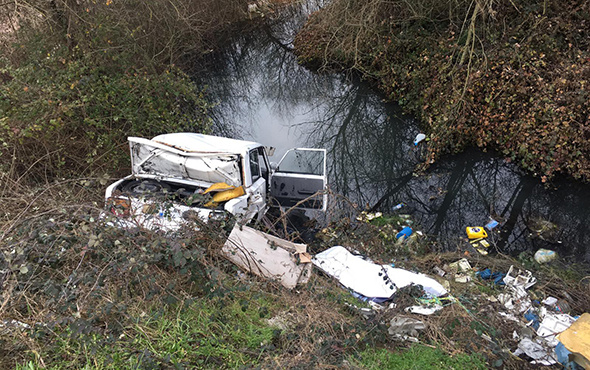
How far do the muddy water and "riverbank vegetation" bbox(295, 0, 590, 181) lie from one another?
607mm

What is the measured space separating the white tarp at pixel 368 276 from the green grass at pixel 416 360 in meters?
1.17

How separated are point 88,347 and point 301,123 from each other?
9774mm

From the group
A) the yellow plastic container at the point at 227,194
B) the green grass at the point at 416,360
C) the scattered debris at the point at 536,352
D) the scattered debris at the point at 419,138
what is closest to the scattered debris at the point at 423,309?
the green grass at the point at 416,360

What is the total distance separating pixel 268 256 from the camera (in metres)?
4.88

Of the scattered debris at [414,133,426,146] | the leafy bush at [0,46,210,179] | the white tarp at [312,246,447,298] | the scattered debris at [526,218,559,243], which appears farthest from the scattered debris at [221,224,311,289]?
the scattered debris at [414,133,426,146]

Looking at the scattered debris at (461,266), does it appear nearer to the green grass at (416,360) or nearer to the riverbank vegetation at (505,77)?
the green grass at (416,360)

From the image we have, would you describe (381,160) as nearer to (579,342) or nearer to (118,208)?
(579,342)

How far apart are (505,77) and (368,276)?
6.75m

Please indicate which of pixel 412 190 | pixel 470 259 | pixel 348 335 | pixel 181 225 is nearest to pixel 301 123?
pixel 412 190

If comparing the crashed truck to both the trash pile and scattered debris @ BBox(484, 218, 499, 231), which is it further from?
scattered debris @ BBox(484, 218, 499, 231)

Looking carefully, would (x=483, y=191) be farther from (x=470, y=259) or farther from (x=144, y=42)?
(x=144, y=42)

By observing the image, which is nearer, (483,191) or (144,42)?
(483,191)

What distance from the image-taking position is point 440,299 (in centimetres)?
477

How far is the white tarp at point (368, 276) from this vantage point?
5.06 metres
